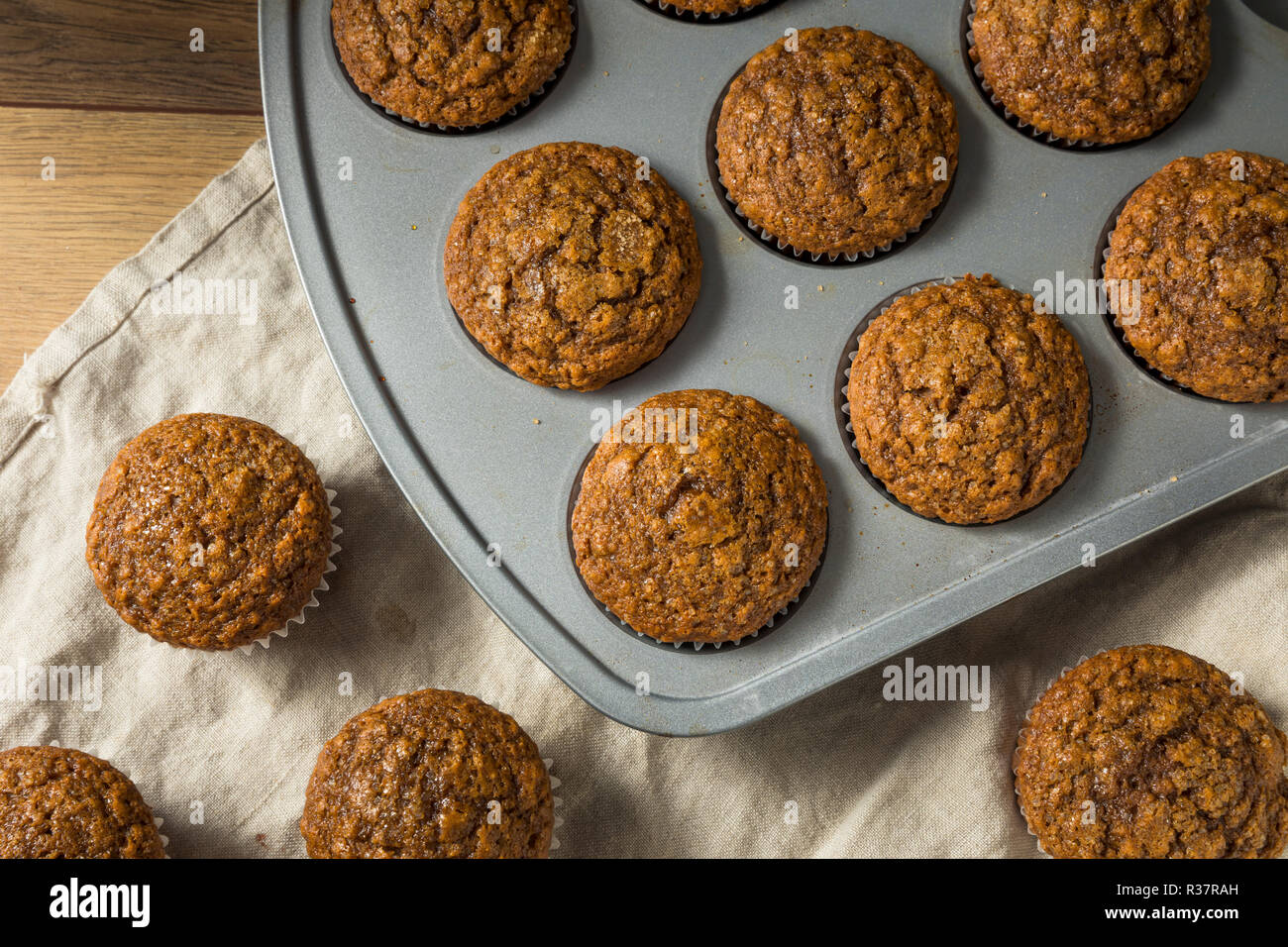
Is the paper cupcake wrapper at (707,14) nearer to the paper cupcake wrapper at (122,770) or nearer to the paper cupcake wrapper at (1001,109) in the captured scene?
the paper cupcake wrapper at (1001,109)

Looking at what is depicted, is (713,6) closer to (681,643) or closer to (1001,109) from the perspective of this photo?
(1001,109)

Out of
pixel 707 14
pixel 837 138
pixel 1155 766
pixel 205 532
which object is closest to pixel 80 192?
pixel 205 532

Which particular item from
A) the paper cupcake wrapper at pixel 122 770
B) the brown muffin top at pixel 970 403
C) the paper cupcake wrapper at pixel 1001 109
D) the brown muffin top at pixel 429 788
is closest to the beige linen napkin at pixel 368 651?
the paper cupcake wrapper at pixel 122 770

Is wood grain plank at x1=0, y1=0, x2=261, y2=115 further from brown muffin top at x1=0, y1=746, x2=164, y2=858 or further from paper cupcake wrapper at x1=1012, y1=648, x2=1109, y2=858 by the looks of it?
paper cupcake wrapper at x1=1012, y1=648, x2=1109, y2=858

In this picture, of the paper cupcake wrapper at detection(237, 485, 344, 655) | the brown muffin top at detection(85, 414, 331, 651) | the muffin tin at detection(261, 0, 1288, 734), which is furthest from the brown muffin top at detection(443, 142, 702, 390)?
the paper cupcake wrapper at detection(237, 485, 344, 655)

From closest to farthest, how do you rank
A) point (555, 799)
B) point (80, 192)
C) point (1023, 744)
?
1. point (1023, 744)
2. point (555, 799)
3. point (80, 192)
